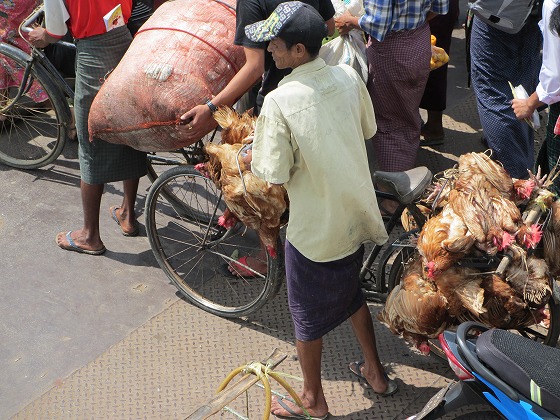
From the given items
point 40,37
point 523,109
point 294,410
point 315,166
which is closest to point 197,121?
point 315,166

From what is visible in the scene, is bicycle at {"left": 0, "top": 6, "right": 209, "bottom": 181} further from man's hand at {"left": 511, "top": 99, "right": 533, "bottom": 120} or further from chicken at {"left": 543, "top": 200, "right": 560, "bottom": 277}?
chicken at {"left": 543, "top": 200, "right": 560, "bottom": 277}

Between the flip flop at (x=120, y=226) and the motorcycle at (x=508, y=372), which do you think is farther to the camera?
the flip flop at (x=120, y=226)

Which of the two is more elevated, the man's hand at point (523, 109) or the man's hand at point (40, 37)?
the man's hand at point (523, 109)

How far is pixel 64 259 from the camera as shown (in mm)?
4992

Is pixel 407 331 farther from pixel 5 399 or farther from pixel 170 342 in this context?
pixel 5 399

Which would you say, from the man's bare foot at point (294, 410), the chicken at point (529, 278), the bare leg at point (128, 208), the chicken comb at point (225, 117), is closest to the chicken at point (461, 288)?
the chicken at point (529, 278)

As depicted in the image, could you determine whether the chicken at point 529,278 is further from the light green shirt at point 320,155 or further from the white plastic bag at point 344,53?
the white plastic bag at point 344,53

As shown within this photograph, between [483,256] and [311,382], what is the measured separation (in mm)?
998

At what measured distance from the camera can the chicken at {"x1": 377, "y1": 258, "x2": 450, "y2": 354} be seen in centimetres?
349

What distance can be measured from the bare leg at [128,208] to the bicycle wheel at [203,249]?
177 millimetres

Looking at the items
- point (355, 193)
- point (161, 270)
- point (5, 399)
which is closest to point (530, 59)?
point (355, 193)

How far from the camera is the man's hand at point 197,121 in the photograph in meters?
3.88

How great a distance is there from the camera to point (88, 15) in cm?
442

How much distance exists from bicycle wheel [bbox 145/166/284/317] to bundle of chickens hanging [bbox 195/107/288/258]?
9.2 inches
